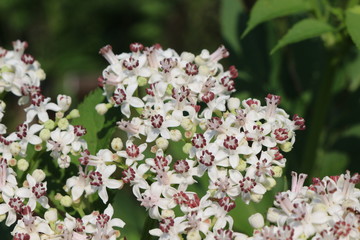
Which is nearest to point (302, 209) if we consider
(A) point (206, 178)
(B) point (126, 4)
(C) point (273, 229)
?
(C) point (273, 229)

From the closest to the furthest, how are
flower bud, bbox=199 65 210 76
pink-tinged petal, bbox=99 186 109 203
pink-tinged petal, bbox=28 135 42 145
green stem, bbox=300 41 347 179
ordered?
pink-tinged petal, bbox=99 186 109 203
pink-tinged petal, bbox=28 135 42 145
flower bud, bbox=199 65 210 76
green stem, bbox=300 41 347 179

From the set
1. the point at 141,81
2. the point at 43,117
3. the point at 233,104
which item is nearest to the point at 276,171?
the point at 233,104

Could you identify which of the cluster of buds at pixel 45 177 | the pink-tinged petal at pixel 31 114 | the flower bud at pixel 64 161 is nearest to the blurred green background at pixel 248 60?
the cluster of buds at pixel 45 177

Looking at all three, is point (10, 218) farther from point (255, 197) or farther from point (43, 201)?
point (255, 197)

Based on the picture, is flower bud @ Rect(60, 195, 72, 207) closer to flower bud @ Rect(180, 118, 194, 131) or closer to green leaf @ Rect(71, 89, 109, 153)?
green leaf @ Rect(71, 89, 109, 153)

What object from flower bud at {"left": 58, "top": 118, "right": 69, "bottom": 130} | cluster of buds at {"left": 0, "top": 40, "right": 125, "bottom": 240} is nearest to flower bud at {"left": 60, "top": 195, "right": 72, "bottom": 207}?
cluster of buds at {"left": 0, "top": 40, "right": 125, "bottom": 240}

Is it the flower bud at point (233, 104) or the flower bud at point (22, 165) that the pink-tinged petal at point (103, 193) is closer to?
the flower bud at point (22, 165)

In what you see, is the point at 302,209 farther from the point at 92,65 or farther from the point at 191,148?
the point at 92,65
